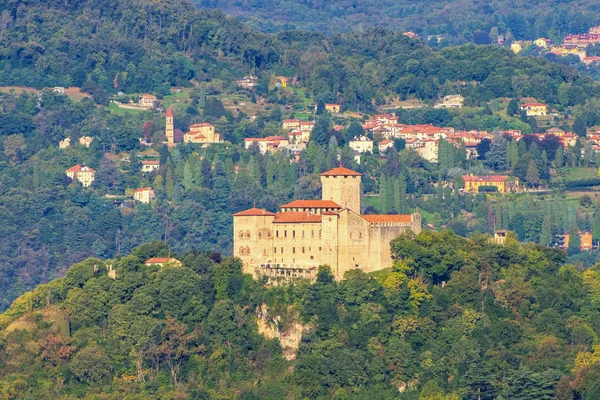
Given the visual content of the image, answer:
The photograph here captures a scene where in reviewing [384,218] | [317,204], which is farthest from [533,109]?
[317,204]

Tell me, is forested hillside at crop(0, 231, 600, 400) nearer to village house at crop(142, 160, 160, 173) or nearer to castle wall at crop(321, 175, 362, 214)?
castle wall at crop(321, 175, 362, 214)

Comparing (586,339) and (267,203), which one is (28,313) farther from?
(267,203)

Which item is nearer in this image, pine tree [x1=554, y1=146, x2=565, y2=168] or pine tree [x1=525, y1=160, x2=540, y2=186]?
pine tree [x1=525, y1=160, x2=540, y2=186]

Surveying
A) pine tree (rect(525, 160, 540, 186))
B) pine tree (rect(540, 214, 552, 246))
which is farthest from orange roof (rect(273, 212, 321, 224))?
pine tree (rect(525, 160, 540, 186))

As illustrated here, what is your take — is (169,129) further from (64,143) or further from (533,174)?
(533,174)

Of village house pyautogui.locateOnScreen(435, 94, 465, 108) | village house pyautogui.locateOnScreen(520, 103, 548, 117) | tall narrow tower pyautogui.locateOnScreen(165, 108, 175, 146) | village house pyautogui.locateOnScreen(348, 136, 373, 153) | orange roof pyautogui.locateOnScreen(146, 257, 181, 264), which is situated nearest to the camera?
orange roof pyautogui.locateOnScreen(146, 257, 181, 264)

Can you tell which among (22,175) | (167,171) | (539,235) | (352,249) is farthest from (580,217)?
(352,249)

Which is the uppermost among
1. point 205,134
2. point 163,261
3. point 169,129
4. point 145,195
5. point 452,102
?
point 163,261

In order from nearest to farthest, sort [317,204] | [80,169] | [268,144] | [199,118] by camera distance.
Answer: [317,204], [80,169], [268,144], [199,118]
